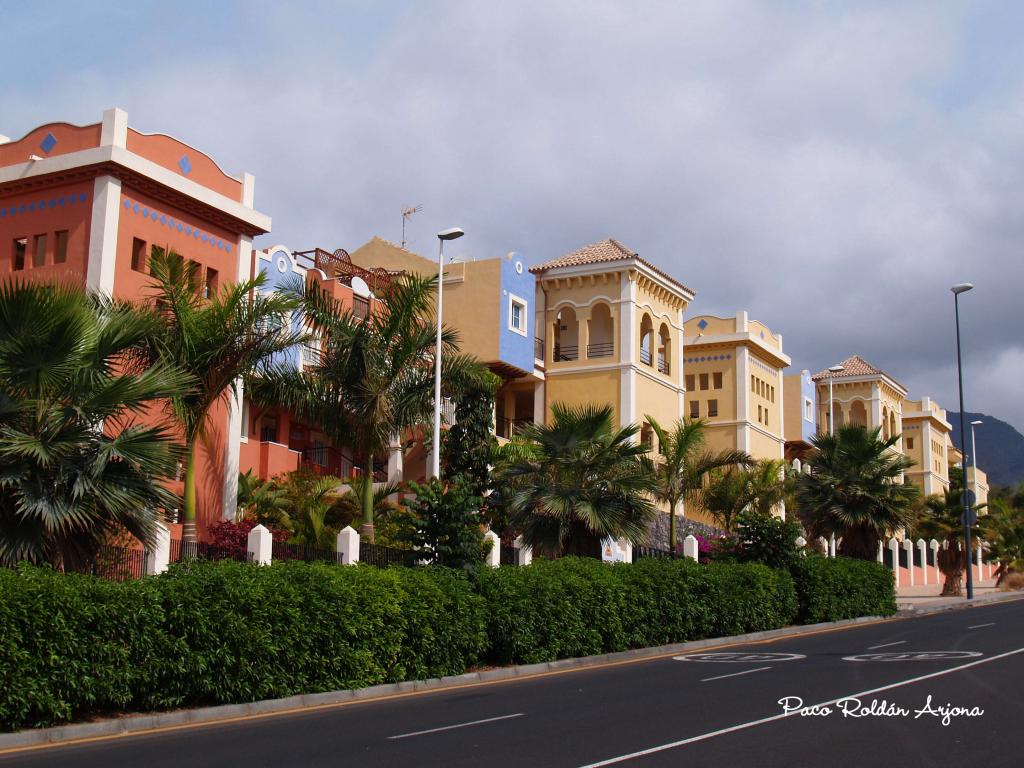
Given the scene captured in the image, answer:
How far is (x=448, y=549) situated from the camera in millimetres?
20641

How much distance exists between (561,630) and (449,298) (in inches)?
857

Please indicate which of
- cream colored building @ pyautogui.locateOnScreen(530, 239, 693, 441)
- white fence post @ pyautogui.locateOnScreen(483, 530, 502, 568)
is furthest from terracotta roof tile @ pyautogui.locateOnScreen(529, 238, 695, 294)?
white fence post @ pyautogui.locateOnScreen(483, 530, 502, 568)

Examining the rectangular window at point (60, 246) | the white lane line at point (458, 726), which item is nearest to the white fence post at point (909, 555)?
the rectangular window at point (60, 246)

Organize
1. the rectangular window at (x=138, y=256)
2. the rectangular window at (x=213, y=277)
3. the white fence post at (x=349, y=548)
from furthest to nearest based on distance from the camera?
the rectangular window at (x=213, y=277) → the rectangular window at (x=138, y=256) → the white fence post at (x=349, y=548)

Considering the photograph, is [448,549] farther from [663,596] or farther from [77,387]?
[77,387]

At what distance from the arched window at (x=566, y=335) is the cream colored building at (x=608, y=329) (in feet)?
0.12

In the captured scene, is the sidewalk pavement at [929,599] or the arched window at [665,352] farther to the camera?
the arched window at [665,352]

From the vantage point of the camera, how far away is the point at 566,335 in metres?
44.6

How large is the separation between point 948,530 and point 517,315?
2054 cm

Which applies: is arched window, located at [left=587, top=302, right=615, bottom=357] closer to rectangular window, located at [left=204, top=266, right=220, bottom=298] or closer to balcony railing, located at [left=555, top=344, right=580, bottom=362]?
balcony railing, located at [left=555, top=344, right=580, bottom=362]

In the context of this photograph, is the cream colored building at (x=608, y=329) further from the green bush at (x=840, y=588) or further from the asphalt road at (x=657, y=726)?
the asphalt road at (x=657, y=726)

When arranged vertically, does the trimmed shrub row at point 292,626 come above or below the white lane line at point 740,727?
above

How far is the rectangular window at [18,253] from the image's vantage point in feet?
84.6

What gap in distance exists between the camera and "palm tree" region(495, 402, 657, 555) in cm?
2523
